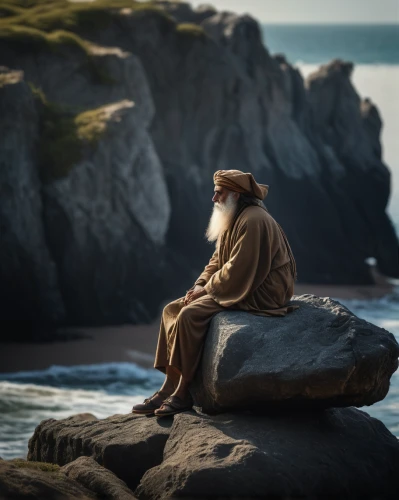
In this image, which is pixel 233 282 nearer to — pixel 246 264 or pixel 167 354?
pixel 246 264

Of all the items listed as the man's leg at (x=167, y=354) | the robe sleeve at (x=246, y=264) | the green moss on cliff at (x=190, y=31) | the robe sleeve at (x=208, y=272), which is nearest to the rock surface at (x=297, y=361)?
the robe sleeve at (x=246, y=264)

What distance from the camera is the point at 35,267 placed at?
26.9m

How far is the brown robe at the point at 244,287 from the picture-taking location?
9.98 m

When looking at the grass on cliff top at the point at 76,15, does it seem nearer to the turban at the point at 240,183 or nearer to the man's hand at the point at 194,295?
the turban at the point at 240,183

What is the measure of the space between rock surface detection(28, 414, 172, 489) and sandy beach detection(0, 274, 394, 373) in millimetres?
13258

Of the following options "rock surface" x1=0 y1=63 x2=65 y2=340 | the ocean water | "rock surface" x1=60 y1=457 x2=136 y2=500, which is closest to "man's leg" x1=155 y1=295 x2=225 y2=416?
"rock surface" x1=60 y1=457 x2=136 y2=500

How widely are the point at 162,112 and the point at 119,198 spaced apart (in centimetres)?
1135

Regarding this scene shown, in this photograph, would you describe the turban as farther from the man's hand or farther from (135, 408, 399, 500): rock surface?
(135, 408, 399, 500): rock surface

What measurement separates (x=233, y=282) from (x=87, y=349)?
17.0 m

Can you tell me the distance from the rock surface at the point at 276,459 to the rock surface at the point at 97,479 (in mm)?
201

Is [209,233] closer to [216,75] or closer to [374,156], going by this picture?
[216,75]

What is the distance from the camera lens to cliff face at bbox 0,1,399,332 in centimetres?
2873

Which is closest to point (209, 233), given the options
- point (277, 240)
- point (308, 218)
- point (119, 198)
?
point (277, 240)

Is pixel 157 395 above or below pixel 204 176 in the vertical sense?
above
